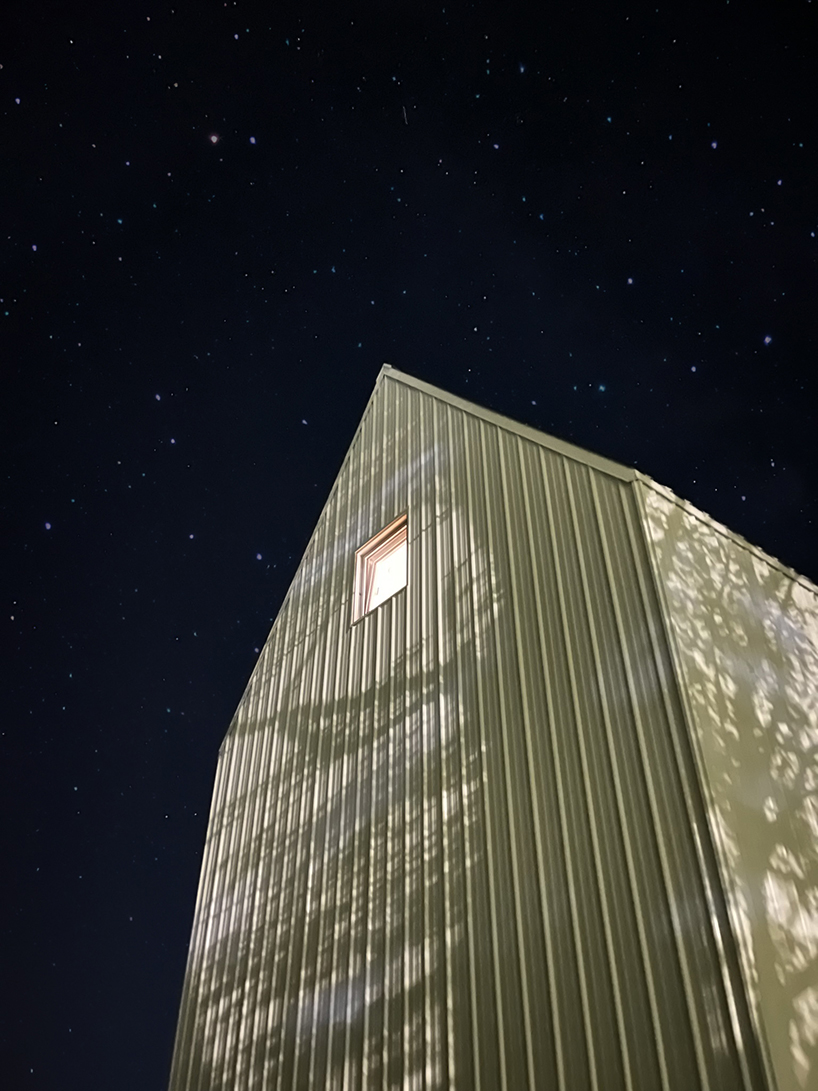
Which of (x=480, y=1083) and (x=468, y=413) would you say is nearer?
(x=480, y=1083)

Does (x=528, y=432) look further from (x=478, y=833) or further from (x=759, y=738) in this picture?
(x=478, y=833)

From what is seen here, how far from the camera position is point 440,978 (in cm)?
388

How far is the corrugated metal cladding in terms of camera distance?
3.15m

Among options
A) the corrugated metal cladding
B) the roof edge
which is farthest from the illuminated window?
the roof edge

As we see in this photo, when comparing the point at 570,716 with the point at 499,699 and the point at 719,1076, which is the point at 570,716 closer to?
the point at 499,699

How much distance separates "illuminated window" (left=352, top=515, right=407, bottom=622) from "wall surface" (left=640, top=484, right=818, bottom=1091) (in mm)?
2493

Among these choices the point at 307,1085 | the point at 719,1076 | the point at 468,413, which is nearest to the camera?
the point at 719,1076

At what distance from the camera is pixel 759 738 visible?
3988mm

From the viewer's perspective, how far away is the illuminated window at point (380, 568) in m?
6.43

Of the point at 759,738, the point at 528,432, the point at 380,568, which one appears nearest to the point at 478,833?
the point at 759,738

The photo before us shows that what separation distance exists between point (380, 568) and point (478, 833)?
122 inches

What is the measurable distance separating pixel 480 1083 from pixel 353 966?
1265mm

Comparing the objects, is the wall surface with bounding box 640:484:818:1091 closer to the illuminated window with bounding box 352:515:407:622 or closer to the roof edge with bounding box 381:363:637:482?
the roof edge with bounding box 381:363:637:482

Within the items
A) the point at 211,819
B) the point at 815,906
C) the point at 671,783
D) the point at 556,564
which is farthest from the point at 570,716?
the point at 211,819
